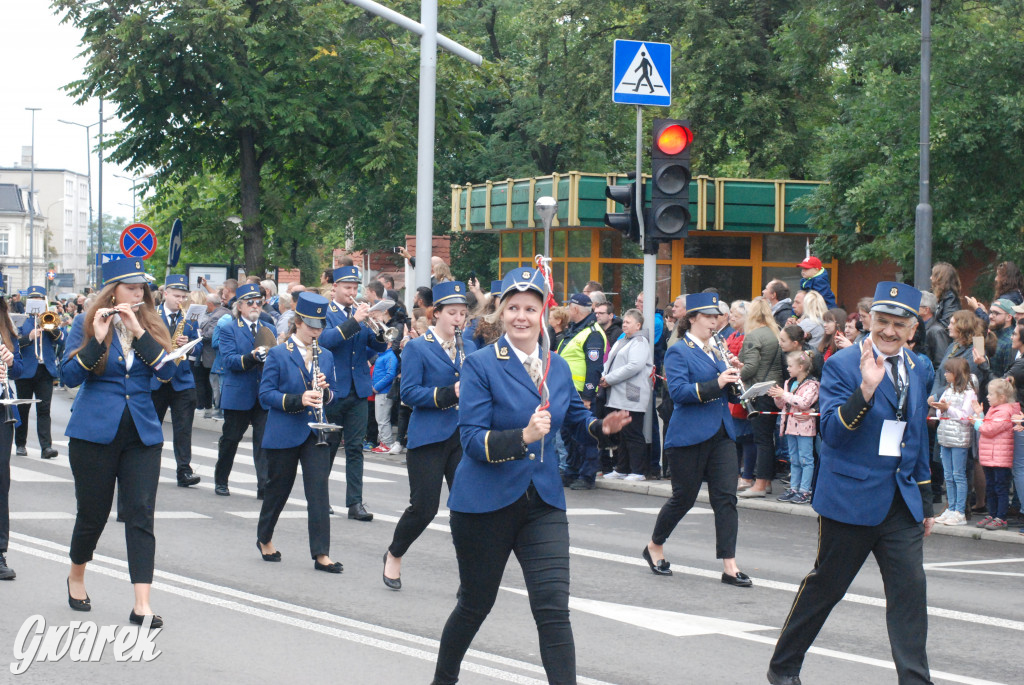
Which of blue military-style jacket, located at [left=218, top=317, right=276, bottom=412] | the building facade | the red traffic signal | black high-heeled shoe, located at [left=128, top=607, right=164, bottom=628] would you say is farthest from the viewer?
the building facade

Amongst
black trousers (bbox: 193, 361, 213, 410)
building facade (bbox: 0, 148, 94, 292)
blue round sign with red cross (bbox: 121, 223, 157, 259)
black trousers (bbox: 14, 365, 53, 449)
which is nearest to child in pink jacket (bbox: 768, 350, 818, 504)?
black trousers (bbox: 14, 365, 53, 449)

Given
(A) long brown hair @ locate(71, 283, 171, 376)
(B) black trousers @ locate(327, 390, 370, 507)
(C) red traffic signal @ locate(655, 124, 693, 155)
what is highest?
(C) red traffic signal @ locate(655, 124, 693, 155)

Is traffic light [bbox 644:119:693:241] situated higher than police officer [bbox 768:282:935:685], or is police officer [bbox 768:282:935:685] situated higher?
traffic light [bbox 644:119:693:241]

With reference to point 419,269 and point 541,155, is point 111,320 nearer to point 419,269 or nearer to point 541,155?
point 419,269

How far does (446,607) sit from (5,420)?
121 inches

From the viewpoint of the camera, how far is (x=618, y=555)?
33.2 feet

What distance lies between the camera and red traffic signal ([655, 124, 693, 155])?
13953 mm

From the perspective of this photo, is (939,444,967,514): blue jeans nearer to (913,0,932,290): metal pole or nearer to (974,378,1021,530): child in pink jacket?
(974,378,1021,530): child in pink jacket

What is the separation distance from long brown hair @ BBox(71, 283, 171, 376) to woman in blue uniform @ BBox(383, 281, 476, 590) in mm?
1710

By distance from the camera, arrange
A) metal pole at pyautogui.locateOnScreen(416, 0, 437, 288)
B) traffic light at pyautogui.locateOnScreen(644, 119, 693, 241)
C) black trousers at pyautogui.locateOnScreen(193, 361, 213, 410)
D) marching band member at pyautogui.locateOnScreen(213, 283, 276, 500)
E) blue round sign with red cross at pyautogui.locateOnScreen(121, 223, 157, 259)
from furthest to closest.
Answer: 1. blue round sign with red cross at pyautogui.locateOnScreen(121, 223, 157, 259)
2. black trousers at pyautogui.locateOnScreen(193, 361, 213, 410)
3. metal pole at pyautogui.locateOnScreen(416, 0, 437, 288)
4. traffic light at pyautogui.locateOnScreen(644, 119, 693, 241)
5. marching band member at pyautogui.locateOnScreen(213, 283, 276, 500)

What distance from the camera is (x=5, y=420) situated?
8602 millimetres

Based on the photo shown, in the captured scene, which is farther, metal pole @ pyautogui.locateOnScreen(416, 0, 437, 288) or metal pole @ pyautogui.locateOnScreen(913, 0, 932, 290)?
metal pole @ pyautogui.locateOnScreen(913, 0, 932, 290)

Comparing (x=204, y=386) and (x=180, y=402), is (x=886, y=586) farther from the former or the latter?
(x=204, y=386)

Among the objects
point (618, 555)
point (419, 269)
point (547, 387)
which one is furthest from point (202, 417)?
point (547, 387)
